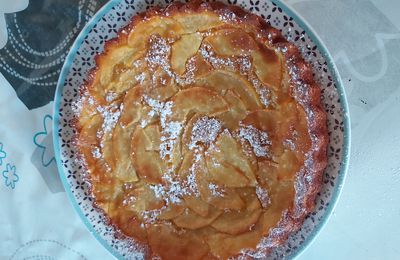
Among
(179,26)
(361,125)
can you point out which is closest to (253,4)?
(179,26)

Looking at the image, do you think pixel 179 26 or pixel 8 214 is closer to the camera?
pixel 179 26

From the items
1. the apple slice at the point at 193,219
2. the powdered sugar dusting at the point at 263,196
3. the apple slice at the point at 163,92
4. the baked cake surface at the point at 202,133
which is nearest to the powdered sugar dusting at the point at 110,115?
the baked cake surface at the point at 202,133

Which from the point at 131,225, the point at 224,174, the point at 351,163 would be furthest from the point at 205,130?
the point at 351,163

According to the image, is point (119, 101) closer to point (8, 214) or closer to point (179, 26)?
point (179, 26)

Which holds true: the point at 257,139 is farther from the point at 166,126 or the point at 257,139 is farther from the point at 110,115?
the point at 110,115

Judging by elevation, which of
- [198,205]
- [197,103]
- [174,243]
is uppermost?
[197,103]

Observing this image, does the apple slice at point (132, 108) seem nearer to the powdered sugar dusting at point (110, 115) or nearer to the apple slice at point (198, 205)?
the powdered sugar dusting at point (110, 115)
